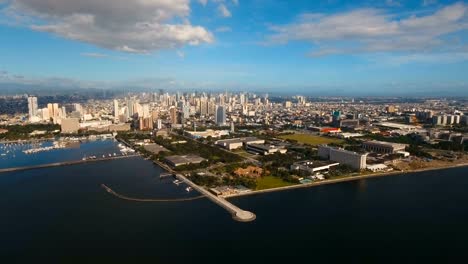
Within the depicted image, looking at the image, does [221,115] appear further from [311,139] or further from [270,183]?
[270,183]

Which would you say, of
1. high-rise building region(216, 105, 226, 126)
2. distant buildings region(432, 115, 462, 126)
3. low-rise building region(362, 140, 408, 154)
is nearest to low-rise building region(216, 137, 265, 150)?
low-rise building region(362, 140, 408, 154)

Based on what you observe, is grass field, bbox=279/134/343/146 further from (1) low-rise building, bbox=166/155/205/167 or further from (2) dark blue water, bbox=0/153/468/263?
(2) dark blue water, bbox=0/153/468/263

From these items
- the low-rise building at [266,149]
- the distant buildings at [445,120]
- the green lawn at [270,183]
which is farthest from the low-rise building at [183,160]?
the distant buildings at [445,120]

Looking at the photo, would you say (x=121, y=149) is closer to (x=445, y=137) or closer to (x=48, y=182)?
(x=48, y=182)

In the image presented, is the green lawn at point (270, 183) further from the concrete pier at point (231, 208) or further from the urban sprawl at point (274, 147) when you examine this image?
the concrete pier at point (231, 208)

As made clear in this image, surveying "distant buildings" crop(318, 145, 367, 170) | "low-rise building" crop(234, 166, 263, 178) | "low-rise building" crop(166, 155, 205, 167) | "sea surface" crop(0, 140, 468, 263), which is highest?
"distant buildings" crop(318, 145, 367, 170)

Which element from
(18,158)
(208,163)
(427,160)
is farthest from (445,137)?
(18,158)
